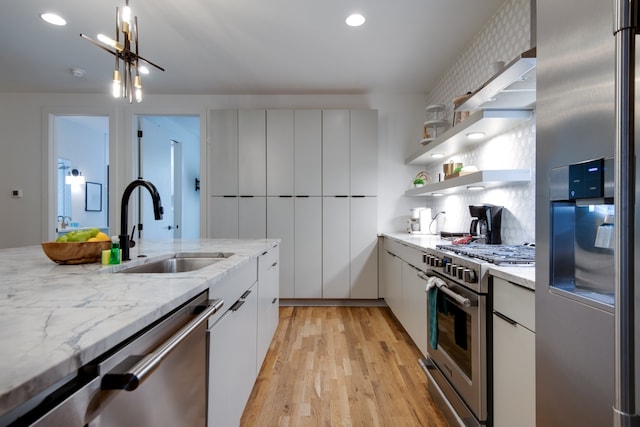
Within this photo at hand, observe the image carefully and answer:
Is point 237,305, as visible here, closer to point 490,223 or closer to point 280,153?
point 490,223

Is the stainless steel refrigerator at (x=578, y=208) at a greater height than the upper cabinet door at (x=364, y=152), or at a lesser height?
lesser

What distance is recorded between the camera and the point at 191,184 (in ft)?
20.3

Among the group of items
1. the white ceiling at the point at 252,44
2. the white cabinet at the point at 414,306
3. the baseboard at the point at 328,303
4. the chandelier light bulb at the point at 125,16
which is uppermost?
the white ceiling at the point at 252,44

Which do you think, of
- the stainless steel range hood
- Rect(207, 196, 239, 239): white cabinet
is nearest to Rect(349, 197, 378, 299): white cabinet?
Rect(207, 196, 239, 239): white cabinet

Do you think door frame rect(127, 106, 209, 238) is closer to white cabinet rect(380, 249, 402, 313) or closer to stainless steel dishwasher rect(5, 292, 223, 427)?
white cabinet rect(380, 249, 402, 313)

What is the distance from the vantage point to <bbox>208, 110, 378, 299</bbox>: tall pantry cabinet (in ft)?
12.1

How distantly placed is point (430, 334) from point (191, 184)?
563 centimetres

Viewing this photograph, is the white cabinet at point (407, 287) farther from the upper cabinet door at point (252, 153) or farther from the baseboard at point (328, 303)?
the upper cabinet door at point (252, 153)

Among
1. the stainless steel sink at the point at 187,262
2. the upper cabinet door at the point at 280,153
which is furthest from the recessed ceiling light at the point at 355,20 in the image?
the stainless steel sink at the point at 187,262

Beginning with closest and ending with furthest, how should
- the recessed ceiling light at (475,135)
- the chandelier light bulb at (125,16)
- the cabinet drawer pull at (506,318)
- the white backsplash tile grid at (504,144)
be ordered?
the cabinet drawer pull at (506,318) → the chandelier light bulb at (125,16) → the white backsplash tile grid at (504,144) → the recessed ceiling light at (475,135)

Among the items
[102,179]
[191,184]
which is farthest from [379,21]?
[102,179]

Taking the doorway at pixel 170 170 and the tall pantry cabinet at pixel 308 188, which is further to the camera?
the doorway at pixel 170 170

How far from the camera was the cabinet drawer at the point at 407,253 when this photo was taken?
224cm

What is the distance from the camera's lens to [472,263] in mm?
1430
